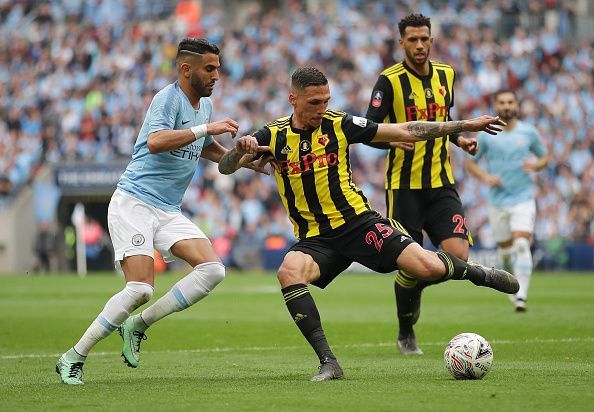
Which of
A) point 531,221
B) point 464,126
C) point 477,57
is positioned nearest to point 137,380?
point 464,126

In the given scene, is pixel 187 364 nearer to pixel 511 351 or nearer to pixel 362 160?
pixel 511 351

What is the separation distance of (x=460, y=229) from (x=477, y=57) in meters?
22.3

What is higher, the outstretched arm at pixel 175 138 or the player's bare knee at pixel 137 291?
the outstretched arm at pixel 175 138

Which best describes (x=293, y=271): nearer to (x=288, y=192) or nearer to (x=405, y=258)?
(x=288, y=192)

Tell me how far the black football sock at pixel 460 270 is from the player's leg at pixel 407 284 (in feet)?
4.89

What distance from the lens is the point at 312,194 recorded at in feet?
28.8

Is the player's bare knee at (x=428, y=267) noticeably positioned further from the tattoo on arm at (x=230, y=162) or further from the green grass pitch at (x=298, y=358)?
the tattoo on arm at (x=230, y=162)

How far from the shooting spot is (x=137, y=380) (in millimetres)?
8578

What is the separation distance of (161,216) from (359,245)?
4.85ft

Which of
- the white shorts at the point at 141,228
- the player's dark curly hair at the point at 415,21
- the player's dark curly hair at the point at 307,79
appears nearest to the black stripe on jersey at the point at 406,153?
the player's dark curly hair at the point at 415,21

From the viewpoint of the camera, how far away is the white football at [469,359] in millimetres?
8125

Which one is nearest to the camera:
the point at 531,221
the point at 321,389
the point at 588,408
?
the point at 588,408

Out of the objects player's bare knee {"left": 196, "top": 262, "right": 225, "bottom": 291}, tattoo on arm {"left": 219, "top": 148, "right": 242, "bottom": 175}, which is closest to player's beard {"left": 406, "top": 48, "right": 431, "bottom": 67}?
tattoo on arm {"left": 219, "top": 148, "right": 242, "bottom": 175}

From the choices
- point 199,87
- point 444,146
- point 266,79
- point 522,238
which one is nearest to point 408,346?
point 444,146
